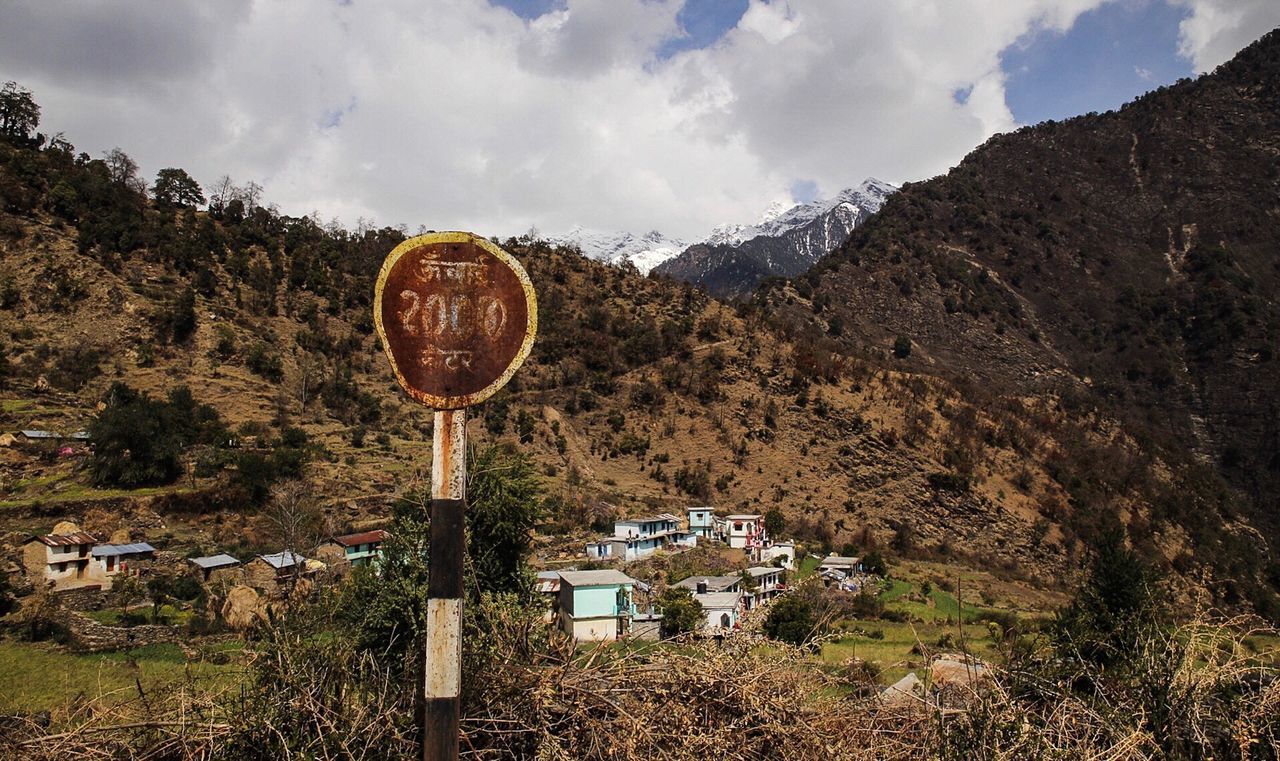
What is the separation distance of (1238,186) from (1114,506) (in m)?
67.2

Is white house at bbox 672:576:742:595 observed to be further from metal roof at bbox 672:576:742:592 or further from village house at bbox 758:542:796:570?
village house at bbox 758:542:796:570

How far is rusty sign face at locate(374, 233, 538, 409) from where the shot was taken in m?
3.12

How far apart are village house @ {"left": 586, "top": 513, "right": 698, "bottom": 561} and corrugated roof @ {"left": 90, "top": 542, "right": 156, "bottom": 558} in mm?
16494

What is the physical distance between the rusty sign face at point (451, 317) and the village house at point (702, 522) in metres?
33.7

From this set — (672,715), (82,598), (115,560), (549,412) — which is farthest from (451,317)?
(549,412)

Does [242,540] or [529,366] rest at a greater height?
[529,366]

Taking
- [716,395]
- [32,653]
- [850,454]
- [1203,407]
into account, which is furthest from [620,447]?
[1203,407]

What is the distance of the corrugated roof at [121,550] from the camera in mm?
21578

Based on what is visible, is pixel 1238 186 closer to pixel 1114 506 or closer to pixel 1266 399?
pixel 1266 399

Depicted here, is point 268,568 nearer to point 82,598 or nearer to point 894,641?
point 82,598

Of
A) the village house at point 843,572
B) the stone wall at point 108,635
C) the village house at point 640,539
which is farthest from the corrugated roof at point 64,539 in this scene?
the village house at point 843,572

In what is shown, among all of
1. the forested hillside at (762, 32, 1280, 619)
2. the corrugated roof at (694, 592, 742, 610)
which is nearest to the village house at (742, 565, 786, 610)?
the corrugated roof at (694, 592, 742, 610)

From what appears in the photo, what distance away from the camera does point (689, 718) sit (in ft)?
12.1

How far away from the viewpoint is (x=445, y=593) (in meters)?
3.00
